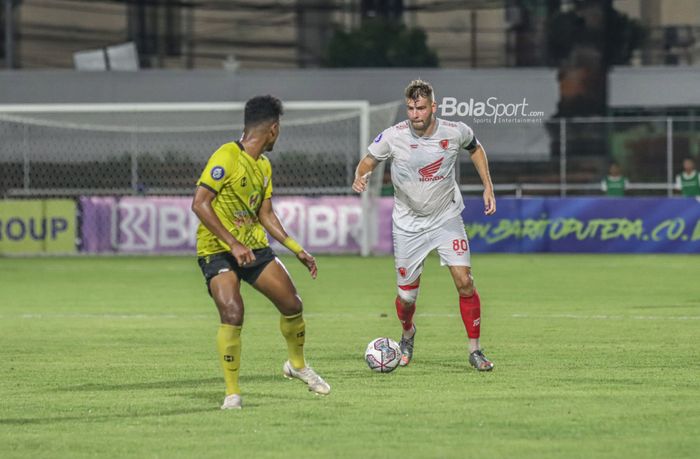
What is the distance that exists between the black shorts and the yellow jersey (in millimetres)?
40

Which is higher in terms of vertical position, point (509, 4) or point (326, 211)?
point (509, 4)

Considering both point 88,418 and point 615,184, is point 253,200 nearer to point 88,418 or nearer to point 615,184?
point 88,418

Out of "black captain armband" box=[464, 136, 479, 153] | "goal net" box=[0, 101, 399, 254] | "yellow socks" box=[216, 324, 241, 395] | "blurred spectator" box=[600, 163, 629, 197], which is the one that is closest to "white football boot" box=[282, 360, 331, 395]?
"yellow socks" box=[216, 324, 241, 395]

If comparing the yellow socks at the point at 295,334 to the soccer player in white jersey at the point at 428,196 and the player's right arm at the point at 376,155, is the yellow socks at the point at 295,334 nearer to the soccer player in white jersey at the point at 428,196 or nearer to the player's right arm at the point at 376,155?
the soccer player in white jersey at the point at 428,196

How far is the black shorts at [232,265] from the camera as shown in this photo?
10609 millimetres

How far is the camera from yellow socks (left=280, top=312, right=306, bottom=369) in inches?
433

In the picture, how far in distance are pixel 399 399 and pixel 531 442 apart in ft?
6.66

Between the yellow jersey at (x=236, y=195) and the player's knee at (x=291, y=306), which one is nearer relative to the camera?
the yellow jersey at (x=236, y=195)

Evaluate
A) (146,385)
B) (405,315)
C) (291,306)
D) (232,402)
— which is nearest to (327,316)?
(405,315)

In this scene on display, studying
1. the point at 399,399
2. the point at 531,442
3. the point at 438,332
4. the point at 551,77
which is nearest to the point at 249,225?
the point at 399,399

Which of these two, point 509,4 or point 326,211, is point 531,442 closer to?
point 326,211

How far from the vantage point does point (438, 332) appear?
15.9 meters

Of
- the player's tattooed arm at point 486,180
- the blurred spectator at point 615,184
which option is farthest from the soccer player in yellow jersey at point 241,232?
the blurred spectator at point 615,184

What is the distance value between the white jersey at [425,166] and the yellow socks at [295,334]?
88.3 inches
